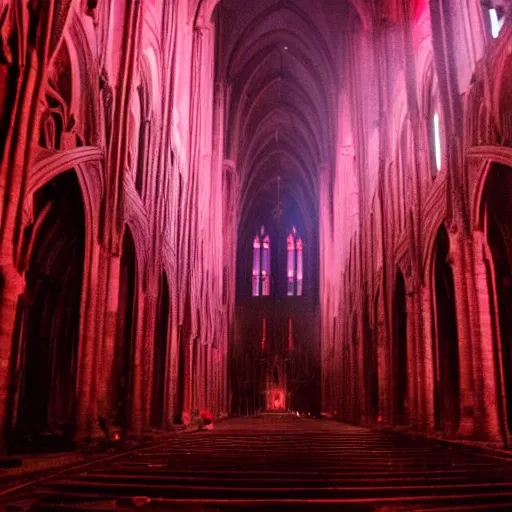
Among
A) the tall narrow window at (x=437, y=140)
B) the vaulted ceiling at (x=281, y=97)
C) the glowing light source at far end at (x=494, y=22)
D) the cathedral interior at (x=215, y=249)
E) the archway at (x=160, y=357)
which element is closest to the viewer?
the cathedral interior at (x=215, y=249)

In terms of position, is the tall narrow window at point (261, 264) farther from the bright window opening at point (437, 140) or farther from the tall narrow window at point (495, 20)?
the tall narrow window at point (495, 20)

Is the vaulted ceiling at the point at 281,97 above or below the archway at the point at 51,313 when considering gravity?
above

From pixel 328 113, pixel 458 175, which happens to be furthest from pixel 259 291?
pixel 458 175

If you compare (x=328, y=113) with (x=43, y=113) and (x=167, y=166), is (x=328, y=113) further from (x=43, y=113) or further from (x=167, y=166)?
(x=43, y=113)

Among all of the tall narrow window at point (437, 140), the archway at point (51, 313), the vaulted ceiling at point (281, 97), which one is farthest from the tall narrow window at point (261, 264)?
the tall narrow window at point (437, 140)

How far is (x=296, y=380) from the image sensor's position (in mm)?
41781

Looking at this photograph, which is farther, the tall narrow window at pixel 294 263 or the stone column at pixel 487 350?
the tall narrow window at pixel 294 263

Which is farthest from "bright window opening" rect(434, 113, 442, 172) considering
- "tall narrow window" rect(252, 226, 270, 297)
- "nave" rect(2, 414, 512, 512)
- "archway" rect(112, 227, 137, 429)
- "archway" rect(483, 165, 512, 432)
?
"tall narrow window" rect(252, 226, 270, 297)

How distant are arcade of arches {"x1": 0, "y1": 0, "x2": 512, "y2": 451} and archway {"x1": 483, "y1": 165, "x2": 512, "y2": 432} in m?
0.06

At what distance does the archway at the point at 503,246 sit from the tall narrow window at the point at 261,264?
32164 millimetres

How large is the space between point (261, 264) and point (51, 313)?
106 feet

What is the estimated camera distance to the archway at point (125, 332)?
14.0 m

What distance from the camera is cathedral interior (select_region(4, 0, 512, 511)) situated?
717 cm

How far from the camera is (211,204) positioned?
28.6 metres
